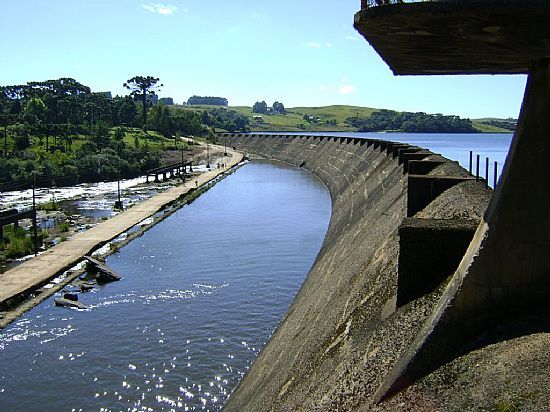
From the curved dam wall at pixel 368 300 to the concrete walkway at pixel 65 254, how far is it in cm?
1544

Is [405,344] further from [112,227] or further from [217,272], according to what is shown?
[112,227]

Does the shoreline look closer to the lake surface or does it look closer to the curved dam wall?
the lake surface

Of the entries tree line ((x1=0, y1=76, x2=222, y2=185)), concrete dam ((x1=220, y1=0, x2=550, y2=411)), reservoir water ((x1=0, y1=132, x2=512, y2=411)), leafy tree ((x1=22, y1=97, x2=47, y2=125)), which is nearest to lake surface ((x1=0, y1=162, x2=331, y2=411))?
reservoir water ((x1=0, y1=132, x2=512, y2=411))

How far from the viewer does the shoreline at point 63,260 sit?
30147 mm

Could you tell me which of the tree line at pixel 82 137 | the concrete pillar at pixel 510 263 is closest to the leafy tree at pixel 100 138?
the tree line at pixel 82 137

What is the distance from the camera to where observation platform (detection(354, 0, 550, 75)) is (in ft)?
22.4

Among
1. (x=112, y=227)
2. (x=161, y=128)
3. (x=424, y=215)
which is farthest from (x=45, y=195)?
(x=161, y=128)

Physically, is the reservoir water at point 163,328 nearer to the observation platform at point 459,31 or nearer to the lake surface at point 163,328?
the lake surface at point 163,328

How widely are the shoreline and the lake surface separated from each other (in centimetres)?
103

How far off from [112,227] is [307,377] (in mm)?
38256

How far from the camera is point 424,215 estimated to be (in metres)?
21.0

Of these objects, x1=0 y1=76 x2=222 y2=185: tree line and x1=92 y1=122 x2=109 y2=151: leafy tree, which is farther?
x1=92 y1=122 x2=109 y2=151: leafy tree

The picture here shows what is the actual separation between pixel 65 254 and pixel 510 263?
113ft

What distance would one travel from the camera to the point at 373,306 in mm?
A: 15773
